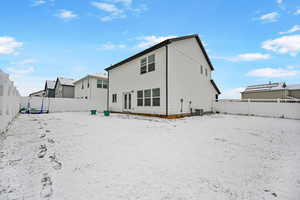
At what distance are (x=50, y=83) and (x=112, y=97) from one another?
24.9 metres

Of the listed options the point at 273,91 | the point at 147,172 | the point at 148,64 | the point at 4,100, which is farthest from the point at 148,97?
the point at 273,91

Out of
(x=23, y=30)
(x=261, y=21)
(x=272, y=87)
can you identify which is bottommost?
(x=272, y=87)

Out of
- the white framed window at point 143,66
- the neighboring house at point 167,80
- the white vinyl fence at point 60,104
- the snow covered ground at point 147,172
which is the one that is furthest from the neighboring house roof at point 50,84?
the snow covered ground at point 147,172

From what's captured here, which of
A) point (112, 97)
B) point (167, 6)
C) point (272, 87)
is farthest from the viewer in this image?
point (272, 87)

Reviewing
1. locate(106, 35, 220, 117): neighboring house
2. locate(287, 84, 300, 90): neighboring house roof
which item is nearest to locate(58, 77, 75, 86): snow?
locate(106, 35, 220, 117): neighboring house

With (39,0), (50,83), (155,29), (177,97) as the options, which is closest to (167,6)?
(155,29)

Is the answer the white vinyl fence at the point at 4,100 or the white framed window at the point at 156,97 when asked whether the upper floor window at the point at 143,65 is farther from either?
the white vinyl fence at the point at 4,100

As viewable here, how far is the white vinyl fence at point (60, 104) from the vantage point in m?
15.1

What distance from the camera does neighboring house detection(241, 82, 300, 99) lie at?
22312 mm

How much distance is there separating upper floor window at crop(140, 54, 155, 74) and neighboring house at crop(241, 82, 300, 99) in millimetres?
23969

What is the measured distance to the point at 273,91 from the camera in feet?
76.0

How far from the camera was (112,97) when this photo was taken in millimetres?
15344

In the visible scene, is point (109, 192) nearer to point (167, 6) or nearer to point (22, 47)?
point (167, 6)

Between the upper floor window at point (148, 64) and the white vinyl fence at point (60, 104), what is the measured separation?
33.1 ft
